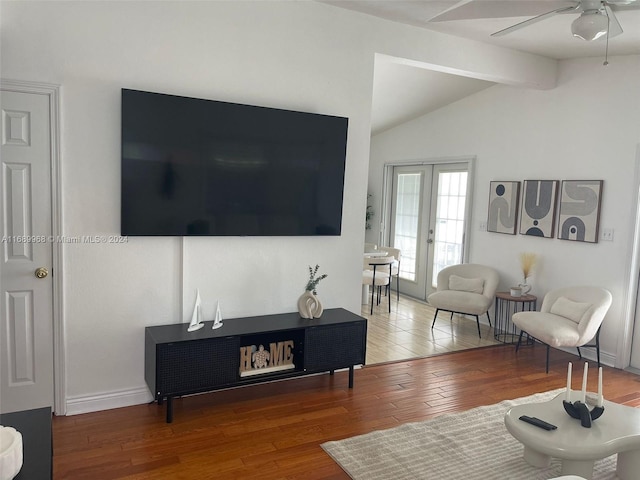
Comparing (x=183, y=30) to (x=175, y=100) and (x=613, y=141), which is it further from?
(x=613, y=141)

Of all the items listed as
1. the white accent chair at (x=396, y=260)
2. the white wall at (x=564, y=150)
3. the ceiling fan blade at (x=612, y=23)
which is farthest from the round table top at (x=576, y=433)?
the white accent chair at (x=396, y=260)

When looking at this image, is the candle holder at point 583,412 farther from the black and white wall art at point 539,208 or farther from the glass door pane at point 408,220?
the glass door pane at point 408,220

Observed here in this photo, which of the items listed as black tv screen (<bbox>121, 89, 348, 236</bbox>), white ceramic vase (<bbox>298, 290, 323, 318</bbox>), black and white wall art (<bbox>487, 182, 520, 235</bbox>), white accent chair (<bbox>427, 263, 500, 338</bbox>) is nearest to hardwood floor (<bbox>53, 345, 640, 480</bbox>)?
white ceramic vase (<bbox>298, 290, 323, 318</bbox>)

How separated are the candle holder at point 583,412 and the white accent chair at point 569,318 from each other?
5.39 feet

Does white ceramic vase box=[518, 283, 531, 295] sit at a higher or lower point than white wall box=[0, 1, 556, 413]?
lower

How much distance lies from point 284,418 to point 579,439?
1.73m

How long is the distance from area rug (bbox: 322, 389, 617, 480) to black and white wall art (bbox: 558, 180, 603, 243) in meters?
2.30

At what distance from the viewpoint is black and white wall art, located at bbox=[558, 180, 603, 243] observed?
4.78m

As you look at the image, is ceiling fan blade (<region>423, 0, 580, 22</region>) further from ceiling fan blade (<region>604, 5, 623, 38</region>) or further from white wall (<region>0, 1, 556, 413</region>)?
white wall (<region>0, 1, 556, 413</region>)

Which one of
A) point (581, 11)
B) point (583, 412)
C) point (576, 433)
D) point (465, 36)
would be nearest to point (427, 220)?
point (465, 36)

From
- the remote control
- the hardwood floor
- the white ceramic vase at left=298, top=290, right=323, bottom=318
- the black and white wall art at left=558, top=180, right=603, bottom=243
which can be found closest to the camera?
the remote control

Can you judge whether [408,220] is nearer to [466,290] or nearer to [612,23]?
[466,290]

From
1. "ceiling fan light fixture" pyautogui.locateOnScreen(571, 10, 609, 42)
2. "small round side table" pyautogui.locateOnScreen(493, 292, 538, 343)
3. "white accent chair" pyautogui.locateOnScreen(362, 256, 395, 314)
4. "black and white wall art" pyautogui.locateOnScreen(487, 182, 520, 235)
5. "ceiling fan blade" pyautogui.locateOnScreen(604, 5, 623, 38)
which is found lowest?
"small round side table" pyautogui.locateOnScreen(493, 292, 538, 343)

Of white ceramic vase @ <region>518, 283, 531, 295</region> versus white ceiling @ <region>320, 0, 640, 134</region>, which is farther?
white ceramic vase @ <region>518, 283, 531, 295</region>
